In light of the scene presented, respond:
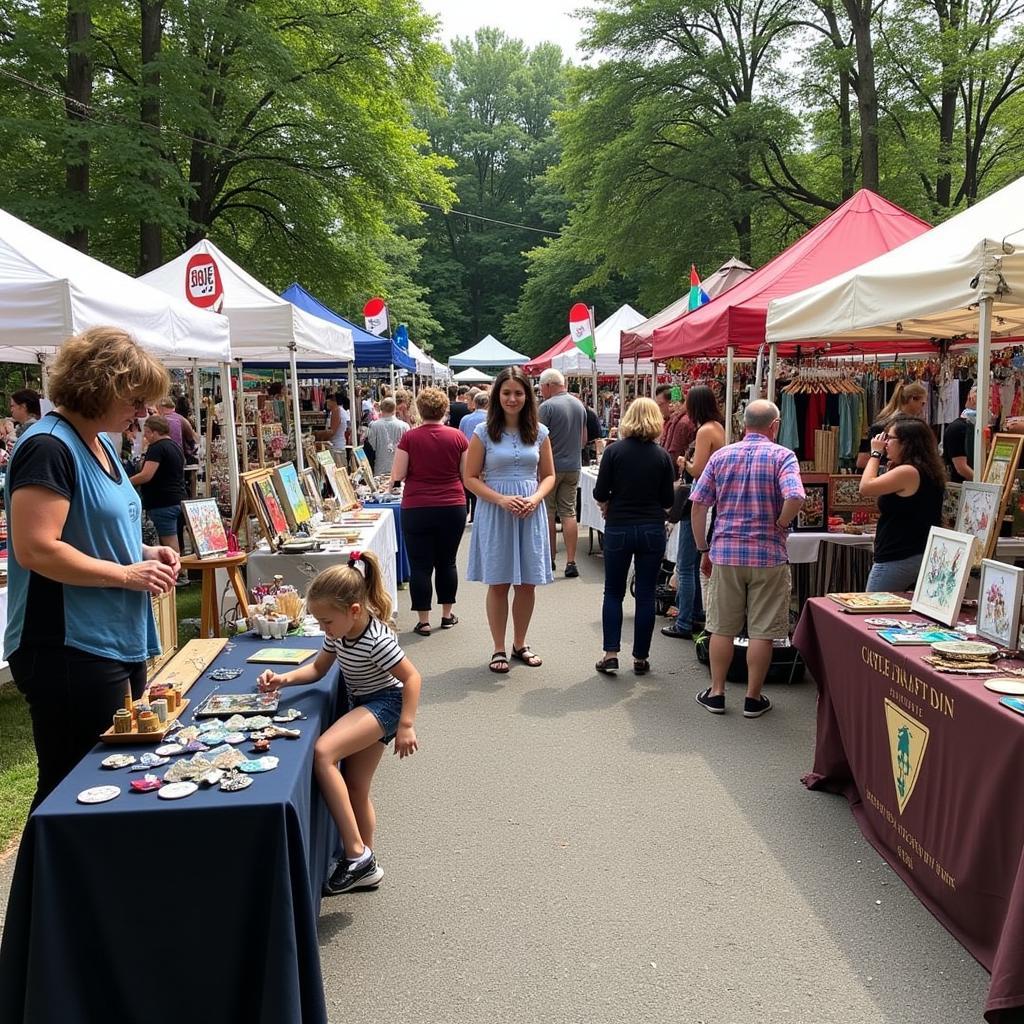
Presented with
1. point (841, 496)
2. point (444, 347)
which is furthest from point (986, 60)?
point (444, 347)

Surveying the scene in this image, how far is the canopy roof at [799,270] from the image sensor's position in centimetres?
683

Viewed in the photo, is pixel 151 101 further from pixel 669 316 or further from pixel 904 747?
pixel 904 747

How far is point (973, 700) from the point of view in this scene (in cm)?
277

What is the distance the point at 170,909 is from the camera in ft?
7.03

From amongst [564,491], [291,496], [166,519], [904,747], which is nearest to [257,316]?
[166,519]

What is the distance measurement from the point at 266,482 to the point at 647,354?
19.4ft

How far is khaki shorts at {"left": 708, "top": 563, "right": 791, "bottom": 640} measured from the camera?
4.98 meters

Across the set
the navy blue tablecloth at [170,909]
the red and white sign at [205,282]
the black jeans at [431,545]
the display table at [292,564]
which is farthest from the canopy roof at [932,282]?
the red and white sign at [205,282]

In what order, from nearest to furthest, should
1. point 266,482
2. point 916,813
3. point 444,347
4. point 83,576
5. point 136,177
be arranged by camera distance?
point 83,576, point 916,813, point 266,482, point 136,177, point 444,347

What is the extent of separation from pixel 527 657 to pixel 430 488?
1.50 meters

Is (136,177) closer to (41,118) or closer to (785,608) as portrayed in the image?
(41,118)

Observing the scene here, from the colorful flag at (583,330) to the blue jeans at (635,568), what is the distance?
6.60 metres

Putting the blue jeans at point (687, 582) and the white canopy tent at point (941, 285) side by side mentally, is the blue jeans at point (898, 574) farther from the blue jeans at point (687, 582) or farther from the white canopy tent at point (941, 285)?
the blue jeans at point (687, 582)

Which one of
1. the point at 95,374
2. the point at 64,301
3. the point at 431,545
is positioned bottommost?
the point at 431,545
